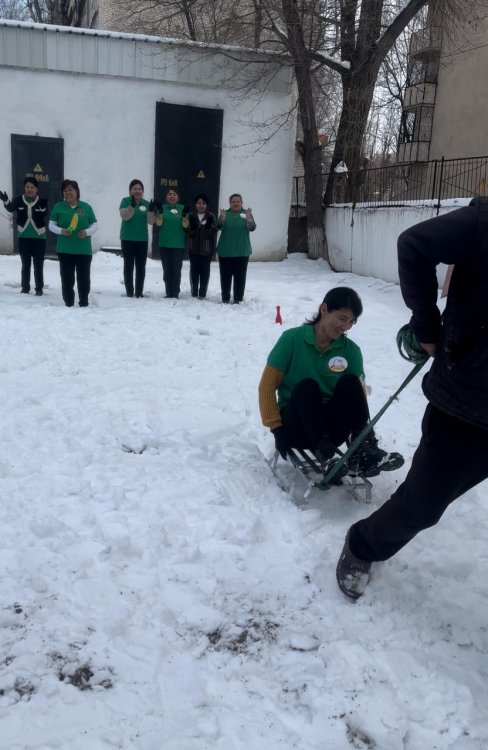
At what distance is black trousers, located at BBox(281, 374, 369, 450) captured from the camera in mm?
3834

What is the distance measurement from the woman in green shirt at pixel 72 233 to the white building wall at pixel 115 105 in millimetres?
6104

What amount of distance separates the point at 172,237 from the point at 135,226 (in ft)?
1.99

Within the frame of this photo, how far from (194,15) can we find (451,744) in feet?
62.0

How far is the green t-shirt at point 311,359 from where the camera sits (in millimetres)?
3939

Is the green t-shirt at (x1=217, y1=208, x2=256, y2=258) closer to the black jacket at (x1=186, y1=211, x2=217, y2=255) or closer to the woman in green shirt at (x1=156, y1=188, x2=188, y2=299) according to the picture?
the black jacket at (x1=186, y1=211, x2=217, y2=255)

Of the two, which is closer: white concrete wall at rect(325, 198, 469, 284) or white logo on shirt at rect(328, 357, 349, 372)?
white logo on shirt at rect(328, 357, 349, 372)

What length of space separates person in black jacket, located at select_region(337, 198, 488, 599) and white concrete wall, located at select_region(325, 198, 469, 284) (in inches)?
369

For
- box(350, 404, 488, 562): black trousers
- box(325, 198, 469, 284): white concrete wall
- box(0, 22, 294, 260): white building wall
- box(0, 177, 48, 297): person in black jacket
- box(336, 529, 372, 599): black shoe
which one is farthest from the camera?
box(0, 22, 294, 260): white building wall

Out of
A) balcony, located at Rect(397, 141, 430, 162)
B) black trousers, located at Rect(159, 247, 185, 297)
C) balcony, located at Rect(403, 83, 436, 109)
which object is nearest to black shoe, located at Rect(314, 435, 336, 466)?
black trousers, located at Rect(159, 247, 185, 297)

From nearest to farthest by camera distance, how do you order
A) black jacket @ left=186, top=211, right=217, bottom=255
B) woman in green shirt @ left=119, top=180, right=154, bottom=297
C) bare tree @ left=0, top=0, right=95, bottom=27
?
woman in green shirt @ left=119, top=180, right=154, bottom=297 → black jacket @ left=186, top=211, right=217, bottom=255 → bare tree @ left=0, top=0, right=95, bottom=27

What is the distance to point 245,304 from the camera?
10500mm

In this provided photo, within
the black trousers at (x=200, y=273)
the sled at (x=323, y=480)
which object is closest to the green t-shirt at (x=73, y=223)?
the black trousers at (x=200, y=273)

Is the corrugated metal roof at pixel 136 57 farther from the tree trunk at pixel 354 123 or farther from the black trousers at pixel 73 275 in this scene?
the black trousers at pixel 73 275

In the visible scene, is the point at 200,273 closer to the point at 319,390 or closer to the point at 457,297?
the point at 319,390
